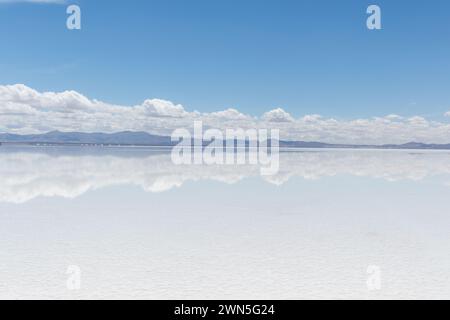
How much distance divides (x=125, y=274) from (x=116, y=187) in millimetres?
10382

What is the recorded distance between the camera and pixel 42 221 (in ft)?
32.3

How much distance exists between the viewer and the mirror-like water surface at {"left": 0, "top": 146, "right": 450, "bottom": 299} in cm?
567

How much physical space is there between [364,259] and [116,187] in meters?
10.9

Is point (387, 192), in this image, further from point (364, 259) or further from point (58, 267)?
Result: point (58, 267)

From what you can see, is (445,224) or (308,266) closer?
(308,266)

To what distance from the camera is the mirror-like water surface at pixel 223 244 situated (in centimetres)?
567

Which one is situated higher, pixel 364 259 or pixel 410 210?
pixel 410 210

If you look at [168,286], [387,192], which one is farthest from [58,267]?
[387,192]

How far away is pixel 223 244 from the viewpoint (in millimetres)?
7848

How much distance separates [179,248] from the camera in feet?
24.8
